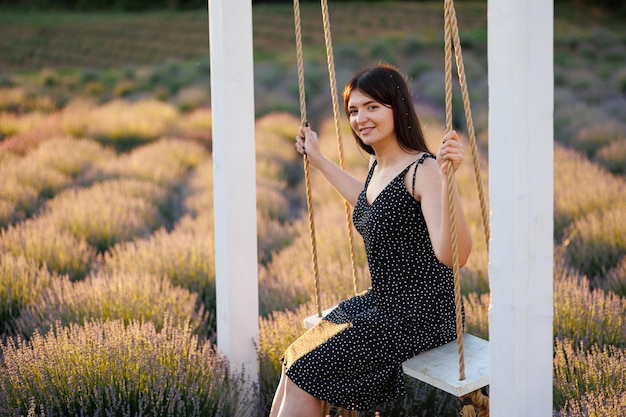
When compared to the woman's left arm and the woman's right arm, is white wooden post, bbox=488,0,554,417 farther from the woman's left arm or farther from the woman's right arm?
the woman's right arm

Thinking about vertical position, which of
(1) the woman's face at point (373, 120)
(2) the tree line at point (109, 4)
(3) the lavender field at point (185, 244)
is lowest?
(3) the lavender field at point (185, 244)

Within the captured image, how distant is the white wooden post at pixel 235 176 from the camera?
111 inches

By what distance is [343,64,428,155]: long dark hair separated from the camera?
2570 mm

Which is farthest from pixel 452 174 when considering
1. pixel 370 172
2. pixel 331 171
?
pixel 331 171

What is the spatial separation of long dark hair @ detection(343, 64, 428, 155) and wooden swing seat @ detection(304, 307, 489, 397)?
664mm

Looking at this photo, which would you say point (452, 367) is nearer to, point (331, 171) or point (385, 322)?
point (385, 322)

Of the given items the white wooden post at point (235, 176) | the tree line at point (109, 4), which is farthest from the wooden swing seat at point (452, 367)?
the tree line at point (109, 4)

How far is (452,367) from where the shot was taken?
2240 millimetres

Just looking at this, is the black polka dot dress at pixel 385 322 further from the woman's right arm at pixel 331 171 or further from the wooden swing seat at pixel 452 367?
the woman's right arm at pixel 331 171

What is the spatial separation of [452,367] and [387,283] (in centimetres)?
37

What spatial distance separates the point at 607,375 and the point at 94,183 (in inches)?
197

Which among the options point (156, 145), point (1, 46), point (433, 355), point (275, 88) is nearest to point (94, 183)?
point (156, 145)

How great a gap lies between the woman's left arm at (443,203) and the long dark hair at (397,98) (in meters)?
0.18

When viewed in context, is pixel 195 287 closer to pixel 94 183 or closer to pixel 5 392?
pixel 5 392
